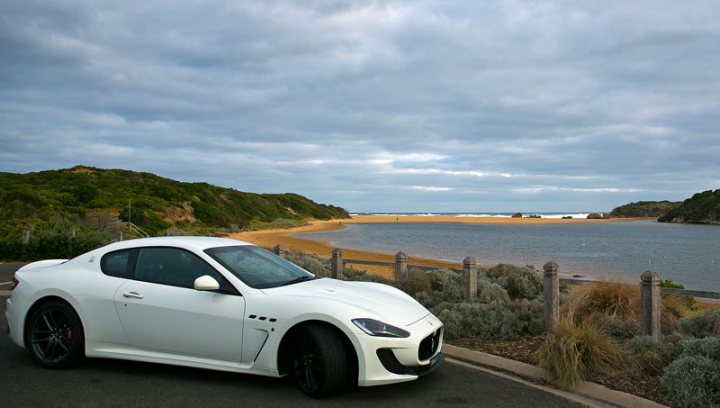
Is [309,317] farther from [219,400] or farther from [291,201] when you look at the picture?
[291,201]

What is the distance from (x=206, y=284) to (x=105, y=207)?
44.6 meters

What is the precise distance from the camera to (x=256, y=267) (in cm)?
606

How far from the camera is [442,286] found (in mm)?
11305

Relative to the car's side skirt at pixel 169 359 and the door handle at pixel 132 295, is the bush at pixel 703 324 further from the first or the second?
the door handle at pixel 132 295

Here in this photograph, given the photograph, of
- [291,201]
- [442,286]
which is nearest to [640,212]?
[291,201]

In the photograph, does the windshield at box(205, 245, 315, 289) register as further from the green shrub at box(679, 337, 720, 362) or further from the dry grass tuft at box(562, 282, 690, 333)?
the dry grass tuft at box(562, 282, 690, 333)

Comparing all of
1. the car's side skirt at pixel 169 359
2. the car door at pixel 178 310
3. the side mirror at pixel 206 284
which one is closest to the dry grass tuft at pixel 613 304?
the car's side skirt at pixel 169 359

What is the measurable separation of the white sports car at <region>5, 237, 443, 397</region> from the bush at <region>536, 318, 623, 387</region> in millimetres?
1236

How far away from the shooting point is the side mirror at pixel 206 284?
5289 millimetres

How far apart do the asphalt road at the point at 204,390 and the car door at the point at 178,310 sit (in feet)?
1.13

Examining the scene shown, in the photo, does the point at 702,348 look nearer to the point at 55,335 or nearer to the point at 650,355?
the point at 650,355

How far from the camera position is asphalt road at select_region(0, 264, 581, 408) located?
507 centimetres

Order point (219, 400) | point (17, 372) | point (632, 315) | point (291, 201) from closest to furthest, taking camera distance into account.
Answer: point (219, 400) < point (17, 372) < point (632, 315) < point (291, 201)

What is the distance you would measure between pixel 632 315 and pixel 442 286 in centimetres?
383
